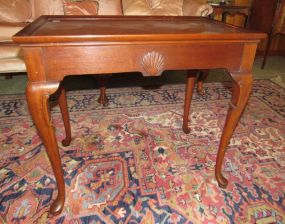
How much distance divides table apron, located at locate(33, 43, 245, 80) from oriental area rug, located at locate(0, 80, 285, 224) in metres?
0.59

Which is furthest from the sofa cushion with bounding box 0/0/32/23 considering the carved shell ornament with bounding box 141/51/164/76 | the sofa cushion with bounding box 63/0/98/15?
the carved shell ornament with bounding box 141/51/164/76

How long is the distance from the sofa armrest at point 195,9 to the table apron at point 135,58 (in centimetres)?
145

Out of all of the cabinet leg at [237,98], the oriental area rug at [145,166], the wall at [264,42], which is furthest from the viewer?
the wall at [264,42]

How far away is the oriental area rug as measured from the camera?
929mm

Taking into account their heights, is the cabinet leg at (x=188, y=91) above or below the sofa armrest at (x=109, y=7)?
below

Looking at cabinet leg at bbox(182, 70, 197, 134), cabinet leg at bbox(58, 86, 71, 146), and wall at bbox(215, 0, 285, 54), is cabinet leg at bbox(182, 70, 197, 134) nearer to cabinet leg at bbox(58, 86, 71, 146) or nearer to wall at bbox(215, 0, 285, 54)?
cabinet leg at bbox(58, 86, 71, 146)

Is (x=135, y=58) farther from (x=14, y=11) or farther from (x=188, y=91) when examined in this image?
(x=14, y=11)

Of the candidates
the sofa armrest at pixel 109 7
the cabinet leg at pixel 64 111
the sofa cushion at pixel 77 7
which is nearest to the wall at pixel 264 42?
the sofa armrest at pixel 109 7

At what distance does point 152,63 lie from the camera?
28.2 inches

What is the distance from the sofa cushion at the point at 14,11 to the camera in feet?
6.73

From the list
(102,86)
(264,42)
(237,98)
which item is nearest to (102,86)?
(102,86)

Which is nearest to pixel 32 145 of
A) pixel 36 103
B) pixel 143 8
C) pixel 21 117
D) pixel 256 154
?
pixel 21 117

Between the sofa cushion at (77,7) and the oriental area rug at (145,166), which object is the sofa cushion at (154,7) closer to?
the sofa cushion at (77,7)

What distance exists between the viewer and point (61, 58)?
65 cm
